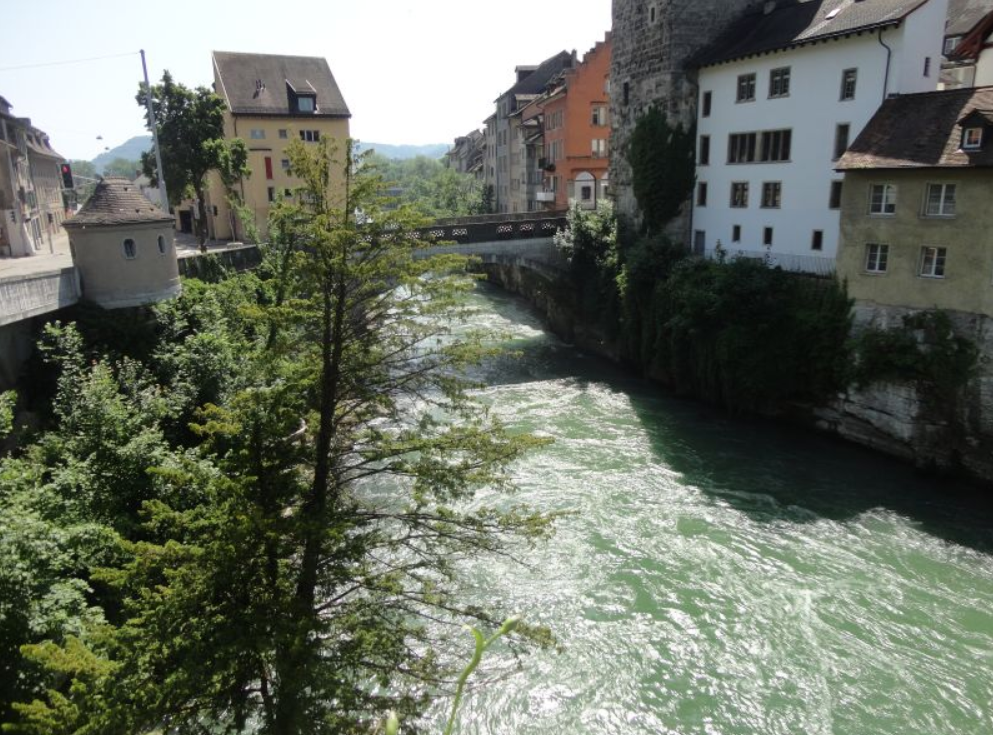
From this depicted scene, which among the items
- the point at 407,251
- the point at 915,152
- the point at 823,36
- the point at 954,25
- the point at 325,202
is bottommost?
the point at 407,251

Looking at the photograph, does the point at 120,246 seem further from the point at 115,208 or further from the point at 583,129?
the point at 583,129

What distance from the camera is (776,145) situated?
29750 millimetres

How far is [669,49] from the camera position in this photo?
112ft

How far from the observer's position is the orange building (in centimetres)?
5175

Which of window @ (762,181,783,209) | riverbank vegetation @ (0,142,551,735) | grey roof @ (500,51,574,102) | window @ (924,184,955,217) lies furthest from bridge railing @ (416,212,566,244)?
grey roof @ (500,51,574,102)

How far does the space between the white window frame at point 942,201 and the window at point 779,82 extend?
30.6 ft

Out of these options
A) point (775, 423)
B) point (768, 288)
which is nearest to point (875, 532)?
point (775, 423)

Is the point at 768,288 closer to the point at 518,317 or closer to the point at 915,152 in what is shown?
the point at 915,152

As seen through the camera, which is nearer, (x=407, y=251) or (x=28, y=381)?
(x=407, y=251)

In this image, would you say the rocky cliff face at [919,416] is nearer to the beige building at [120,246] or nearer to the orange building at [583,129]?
the beige building at [120,246]

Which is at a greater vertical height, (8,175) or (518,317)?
(8,175)

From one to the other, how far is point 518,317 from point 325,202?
40.0m

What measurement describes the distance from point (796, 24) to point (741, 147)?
5.25 m

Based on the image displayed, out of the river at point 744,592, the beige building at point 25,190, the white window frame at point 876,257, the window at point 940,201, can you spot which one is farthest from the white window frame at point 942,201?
the beige building at point 25,190
